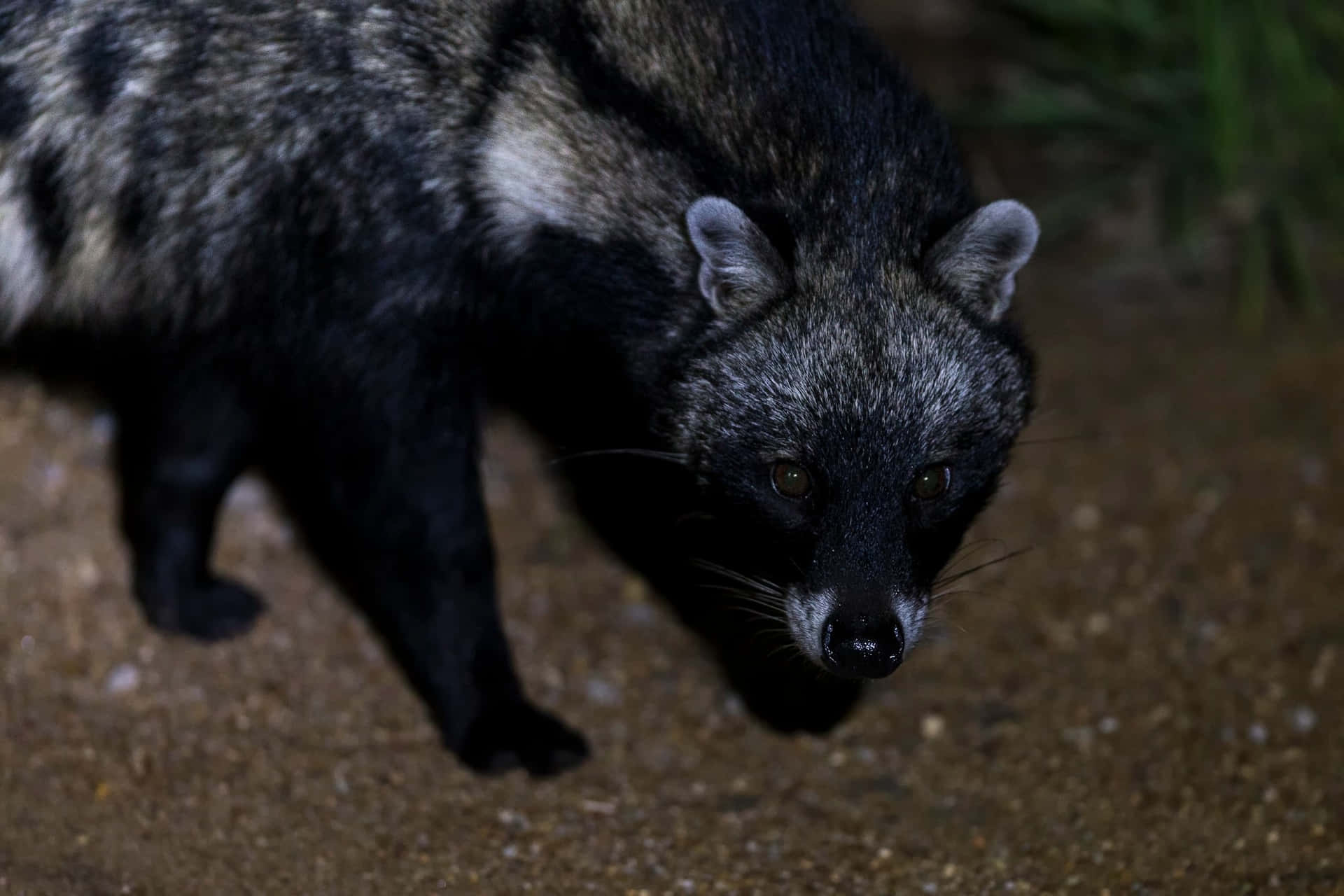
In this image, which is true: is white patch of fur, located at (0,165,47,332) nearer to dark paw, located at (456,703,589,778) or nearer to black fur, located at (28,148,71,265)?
black fur, located at (28,148,71,265)

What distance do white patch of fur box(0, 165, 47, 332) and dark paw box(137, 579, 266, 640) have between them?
1.08 m

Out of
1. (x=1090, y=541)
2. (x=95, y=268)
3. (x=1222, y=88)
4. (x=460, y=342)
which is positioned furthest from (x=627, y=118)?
(x=1222, y=88)

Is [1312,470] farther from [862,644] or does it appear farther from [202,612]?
[202,612]

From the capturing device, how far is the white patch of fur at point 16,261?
483cm

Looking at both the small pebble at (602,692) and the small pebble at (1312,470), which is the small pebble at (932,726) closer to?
the small pebble at (602,692)

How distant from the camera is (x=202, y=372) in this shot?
532 cm

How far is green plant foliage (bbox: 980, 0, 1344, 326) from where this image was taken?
24.1ft

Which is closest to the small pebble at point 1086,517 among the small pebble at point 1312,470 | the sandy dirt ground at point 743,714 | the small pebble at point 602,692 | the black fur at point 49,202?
the sandy dirt ground at point 743,714

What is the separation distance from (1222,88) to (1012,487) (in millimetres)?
2265

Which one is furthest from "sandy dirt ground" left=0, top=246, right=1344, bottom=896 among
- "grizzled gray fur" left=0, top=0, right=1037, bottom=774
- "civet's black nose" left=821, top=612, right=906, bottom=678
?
"civet's black nose" left=821, top=612, right=906, bottom=678

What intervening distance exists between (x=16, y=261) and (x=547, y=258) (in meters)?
1.77

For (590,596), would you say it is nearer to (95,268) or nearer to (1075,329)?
(95,268)

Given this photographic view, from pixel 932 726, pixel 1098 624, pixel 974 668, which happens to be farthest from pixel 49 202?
pixel 1098 624

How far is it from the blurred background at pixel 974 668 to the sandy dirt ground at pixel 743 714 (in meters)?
0.01
